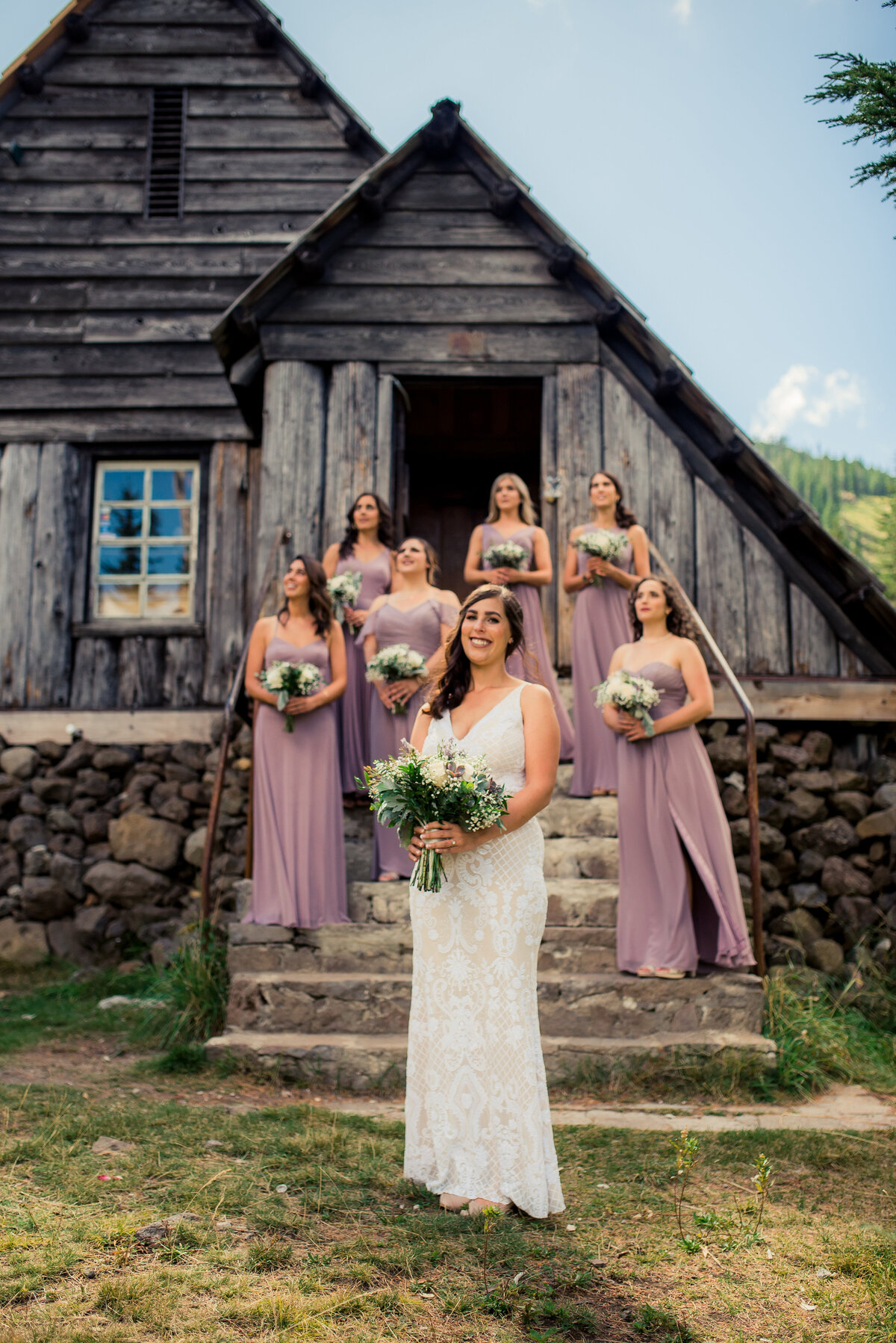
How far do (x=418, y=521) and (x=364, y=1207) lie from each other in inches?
366

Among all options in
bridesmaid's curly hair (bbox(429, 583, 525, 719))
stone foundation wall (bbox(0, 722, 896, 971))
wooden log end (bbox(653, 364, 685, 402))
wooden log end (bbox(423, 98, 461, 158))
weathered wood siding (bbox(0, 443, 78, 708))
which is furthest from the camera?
weathered wood siding (bbox(0, 443, 78, 708))

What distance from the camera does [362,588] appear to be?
710cm

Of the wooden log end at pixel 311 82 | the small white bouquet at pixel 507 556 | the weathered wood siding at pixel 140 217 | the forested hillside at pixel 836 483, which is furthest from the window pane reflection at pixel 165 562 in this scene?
the forested hillside at pixel 836 483

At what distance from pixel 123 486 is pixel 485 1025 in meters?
7.10

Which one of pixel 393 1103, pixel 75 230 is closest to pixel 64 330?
pixel 75 230

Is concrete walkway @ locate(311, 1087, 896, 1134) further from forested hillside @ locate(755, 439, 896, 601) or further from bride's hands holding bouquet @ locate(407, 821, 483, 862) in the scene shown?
forested hillside @ locate(755, 439, 896, 601)

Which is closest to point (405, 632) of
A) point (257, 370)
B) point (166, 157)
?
point (257, 370)

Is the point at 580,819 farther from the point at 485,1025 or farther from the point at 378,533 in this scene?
the point at 485,1025

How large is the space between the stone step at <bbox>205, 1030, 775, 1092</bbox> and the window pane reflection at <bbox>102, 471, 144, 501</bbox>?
5.53 metres

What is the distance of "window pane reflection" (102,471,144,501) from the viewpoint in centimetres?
917

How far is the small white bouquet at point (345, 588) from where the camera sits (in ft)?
22.6

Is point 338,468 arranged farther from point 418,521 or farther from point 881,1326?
point 881,1326

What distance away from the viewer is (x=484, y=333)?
27.0 ft

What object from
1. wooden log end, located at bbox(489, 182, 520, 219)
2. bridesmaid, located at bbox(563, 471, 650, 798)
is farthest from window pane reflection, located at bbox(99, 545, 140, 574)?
wooden log end, located at bbox(489, 182, 520, 219)
